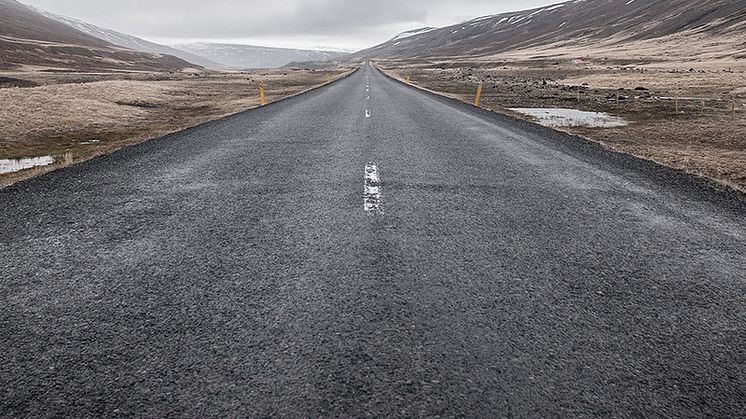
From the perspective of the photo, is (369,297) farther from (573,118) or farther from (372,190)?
(573,118)

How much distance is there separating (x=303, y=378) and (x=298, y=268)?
5.02 ft

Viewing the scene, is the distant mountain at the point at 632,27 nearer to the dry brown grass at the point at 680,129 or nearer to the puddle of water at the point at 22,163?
the dry brown grass at the point at 680,129

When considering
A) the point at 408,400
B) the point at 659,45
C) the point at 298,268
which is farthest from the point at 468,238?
the point at 659,45

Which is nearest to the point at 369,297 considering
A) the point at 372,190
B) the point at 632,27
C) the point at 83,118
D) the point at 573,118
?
the point at 372,190

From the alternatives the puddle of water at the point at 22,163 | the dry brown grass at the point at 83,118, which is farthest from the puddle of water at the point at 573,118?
the puddle of water at the point at 22,163

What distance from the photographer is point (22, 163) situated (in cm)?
1145

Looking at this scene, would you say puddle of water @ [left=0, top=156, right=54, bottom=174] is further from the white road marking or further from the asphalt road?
the white road marking

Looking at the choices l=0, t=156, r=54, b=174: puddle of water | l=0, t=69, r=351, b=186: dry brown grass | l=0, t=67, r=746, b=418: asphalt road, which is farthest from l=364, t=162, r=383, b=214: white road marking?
l=0, t=156, r=54, b=174: puddle of water

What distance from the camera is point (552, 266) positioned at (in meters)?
4.23

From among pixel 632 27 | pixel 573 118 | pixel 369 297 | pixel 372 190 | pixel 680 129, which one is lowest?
A: pixel 369 297

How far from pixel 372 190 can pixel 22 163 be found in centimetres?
1007

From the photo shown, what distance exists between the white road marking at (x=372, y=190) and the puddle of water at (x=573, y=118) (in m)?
10.5

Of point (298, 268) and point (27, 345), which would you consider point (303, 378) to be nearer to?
point (298, 268)

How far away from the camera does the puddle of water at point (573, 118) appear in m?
17.2
